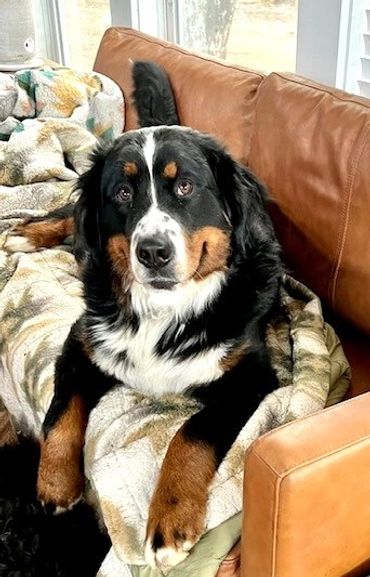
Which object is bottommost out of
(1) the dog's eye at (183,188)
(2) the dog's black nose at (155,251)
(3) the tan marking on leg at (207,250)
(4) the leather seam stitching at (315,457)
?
(4) the leather seam stitching at (315,457)

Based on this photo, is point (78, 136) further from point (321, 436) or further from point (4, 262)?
point (321, 436)

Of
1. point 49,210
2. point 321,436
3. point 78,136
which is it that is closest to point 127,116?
point 78,136

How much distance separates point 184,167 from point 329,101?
52 centimetres

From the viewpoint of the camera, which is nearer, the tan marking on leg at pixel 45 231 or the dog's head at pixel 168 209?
the dog's head at pixel 168 209

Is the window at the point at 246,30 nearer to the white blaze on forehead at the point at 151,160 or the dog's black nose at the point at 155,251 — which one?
the white blaze on forehead at the point at 151,160

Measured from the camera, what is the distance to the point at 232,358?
1.45m

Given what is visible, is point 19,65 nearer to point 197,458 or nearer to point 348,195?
point 348,195

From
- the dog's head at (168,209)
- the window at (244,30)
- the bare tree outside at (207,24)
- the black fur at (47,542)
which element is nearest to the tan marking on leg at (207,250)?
the dog's head at (168,209)

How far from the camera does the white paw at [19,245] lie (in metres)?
2.13

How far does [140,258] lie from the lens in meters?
1.33

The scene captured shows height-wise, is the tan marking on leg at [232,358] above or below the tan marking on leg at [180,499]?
above

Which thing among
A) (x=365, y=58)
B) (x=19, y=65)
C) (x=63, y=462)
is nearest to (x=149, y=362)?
(x=63, y=462)

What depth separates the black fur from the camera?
148 cm

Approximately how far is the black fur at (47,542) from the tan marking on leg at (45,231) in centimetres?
84
